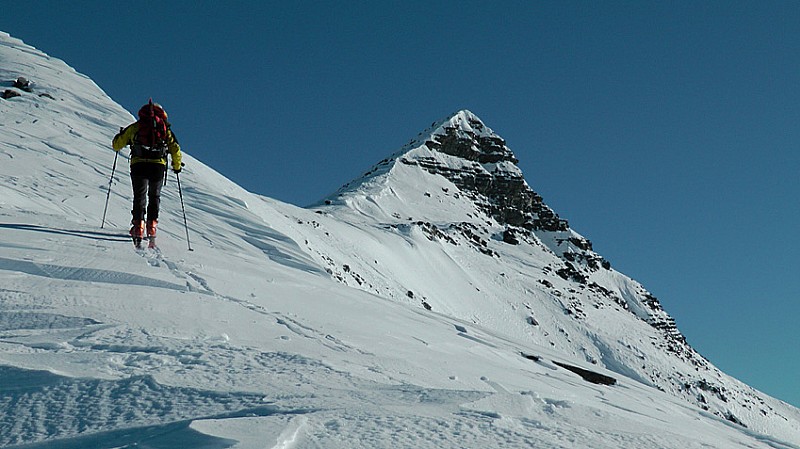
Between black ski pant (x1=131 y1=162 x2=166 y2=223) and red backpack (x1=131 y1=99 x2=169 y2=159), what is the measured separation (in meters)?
0.17

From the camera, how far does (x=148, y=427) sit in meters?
2.47

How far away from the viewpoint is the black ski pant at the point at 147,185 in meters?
8.80

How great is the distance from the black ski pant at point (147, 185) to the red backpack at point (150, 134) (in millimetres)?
169

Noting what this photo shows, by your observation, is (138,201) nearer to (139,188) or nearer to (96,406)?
(139,188)

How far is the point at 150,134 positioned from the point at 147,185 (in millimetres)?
784

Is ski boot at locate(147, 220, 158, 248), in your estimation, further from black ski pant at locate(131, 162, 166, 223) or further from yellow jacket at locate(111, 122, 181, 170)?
yellow jacket at locate(111, 122, 181, 170)

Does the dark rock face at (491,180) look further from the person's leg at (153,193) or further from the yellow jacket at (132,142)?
the person's leg at (153,193)

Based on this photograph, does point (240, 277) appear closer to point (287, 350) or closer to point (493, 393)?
point (287, 350)

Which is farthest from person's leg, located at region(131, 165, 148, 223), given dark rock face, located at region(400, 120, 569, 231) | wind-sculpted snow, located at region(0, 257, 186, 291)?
dark rock face, located at region(400, 120, 569, 231)

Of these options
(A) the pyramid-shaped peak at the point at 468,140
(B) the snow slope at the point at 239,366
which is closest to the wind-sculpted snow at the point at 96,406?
(B) the snow slope at the point at 239,366

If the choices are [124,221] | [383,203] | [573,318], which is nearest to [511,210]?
[383,203]

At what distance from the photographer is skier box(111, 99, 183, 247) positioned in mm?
8836

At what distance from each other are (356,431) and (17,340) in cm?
235

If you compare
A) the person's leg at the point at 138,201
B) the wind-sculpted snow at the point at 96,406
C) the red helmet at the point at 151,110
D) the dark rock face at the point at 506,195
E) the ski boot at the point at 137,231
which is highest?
the dark rock face at the point at 506,195
